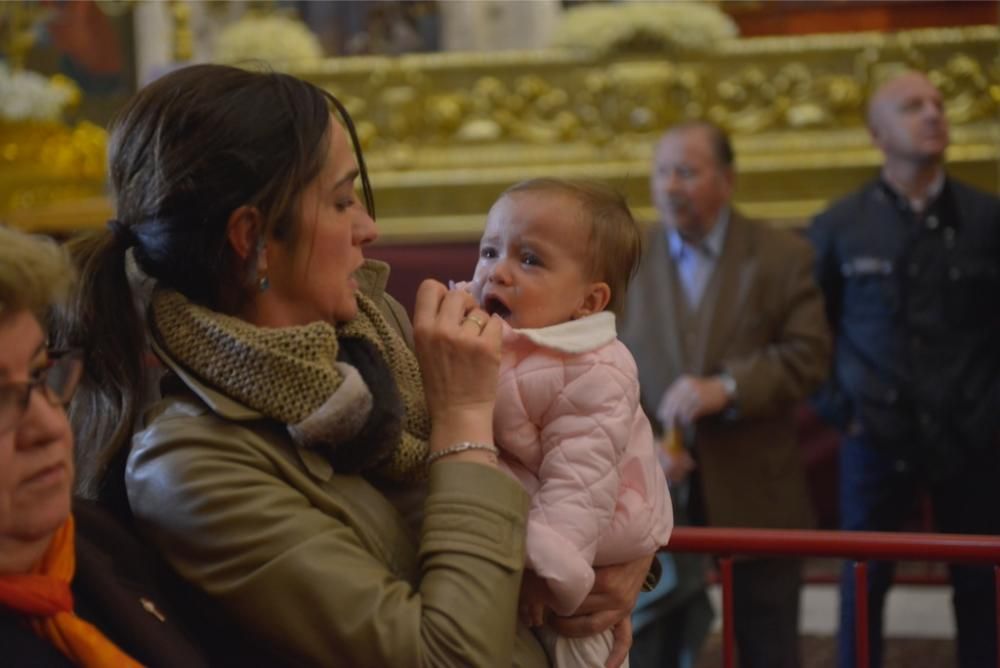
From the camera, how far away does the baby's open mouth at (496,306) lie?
90.0 inches

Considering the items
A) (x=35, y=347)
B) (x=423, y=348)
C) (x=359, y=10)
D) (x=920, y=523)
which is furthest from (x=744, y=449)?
(x=359, y=10)

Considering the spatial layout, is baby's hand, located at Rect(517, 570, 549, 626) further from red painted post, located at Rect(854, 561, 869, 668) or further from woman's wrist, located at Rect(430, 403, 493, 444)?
red painted post, located at Rect(854, 561, 869, 668)

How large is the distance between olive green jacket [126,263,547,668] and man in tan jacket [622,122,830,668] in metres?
2.46

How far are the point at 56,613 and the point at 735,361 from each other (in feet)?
9.83

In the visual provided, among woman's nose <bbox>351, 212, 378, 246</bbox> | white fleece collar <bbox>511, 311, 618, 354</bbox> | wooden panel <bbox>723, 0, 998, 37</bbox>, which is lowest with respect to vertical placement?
wooden panel <bbox>723, 0, 998, 37</bbox>

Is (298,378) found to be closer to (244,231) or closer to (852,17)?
(244,231)

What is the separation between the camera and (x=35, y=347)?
167 centimetres

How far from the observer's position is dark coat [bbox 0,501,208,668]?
5.33 feet

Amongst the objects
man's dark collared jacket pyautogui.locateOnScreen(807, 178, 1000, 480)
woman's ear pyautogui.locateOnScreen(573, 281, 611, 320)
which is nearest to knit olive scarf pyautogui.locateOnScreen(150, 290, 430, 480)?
woman's ear pyautogui.locateOnScreen(573, 281, 611, 320)

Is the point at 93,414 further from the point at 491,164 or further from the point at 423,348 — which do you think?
the point at 491,164

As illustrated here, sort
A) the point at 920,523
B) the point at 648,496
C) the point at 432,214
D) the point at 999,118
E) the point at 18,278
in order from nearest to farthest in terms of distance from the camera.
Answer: the point at 18,278
the point at 648,496
the point at 920,523
the point at 999,118
the point at 432,214

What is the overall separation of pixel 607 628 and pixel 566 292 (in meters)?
0.49

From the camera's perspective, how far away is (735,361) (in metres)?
4.41

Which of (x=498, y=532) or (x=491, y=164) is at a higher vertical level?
(x=498, y=532)
